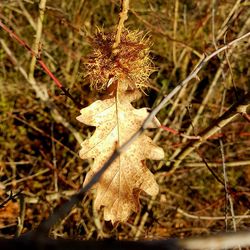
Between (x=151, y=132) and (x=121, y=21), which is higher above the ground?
(x=121, y=21)

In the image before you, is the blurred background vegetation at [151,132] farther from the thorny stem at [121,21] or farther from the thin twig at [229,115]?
the thorny stem at [121,21]

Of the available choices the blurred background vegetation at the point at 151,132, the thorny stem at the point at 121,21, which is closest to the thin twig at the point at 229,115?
the thorny stem at the point at 121,21

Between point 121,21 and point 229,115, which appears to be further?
point 229,115

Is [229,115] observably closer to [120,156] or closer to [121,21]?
[120,156]

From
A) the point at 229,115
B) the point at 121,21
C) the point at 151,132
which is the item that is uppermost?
the point at 121,21

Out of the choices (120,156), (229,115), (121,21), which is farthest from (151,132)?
(121,21)

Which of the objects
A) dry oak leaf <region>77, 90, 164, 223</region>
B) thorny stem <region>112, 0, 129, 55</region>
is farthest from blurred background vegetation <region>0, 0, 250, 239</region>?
thorny stem <region>112, 0, 129, 55</region>

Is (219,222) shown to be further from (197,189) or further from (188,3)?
(188,3)
